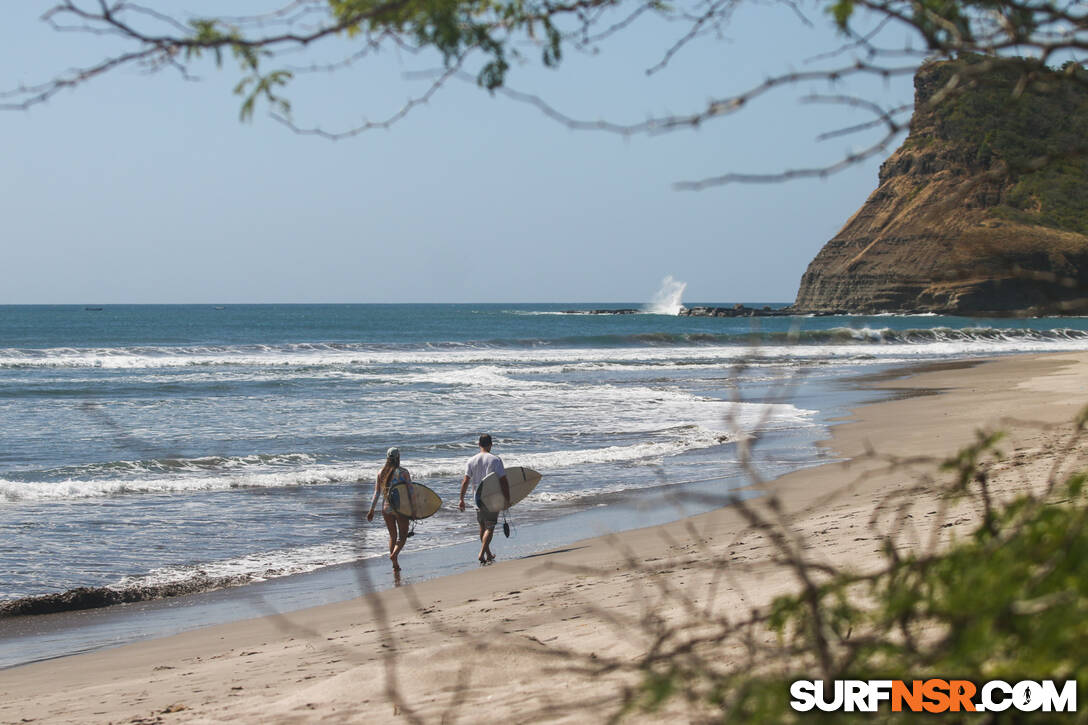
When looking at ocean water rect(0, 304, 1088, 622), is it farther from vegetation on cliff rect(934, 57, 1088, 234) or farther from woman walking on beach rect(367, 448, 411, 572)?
vegetation on cliff rect(934, 57, 1088, 234)

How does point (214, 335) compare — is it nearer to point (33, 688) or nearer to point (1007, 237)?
point (33, 688)

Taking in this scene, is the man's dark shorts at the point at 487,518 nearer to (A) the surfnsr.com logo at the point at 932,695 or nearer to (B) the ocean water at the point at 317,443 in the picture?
(B) the ocean water at the point at 317,443

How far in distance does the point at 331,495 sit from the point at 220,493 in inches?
63.6

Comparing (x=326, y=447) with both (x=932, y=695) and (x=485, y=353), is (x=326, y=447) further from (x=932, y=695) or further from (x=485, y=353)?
(x=485, y=353)

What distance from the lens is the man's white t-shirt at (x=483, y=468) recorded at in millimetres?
10012

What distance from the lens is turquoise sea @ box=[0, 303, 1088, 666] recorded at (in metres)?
9.30

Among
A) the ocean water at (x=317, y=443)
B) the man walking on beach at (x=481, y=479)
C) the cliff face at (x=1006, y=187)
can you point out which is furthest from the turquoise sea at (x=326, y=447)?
the man walking on beach at (x=481, y=479)

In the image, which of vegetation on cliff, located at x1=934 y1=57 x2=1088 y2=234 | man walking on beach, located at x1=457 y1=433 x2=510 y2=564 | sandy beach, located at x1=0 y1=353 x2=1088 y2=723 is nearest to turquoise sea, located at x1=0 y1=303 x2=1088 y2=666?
man walking on beach, located at x1=457 y1=433 x2=510 y2=564

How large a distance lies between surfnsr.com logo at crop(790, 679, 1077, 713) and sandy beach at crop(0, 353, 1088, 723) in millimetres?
362

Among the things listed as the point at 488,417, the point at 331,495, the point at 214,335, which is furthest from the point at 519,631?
the point at 214,335

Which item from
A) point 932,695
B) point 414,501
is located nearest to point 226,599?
point 414,501

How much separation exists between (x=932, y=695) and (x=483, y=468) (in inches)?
319

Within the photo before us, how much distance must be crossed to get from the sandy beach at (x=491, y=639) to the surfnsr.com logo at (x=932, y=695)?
14.2 inches

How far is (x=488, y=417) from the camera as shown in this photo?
71.6ft
